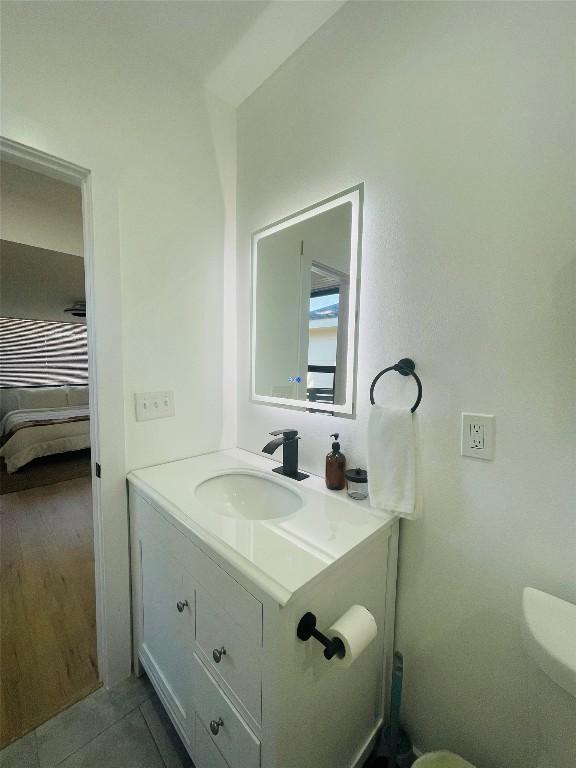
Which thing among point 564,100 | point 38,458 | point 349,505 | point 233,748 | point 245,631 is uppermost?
point 564,100

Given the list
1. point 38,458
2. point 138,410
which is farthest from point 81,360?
point 138,410

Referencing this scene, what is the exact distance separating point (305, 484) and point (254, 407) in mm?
517

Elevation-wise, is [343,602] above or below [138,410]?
below

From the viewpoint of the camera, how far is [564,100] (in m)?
0.71

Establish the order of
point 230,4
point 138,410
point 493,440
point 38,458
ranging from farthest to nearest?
point 38,458 → point 138,410 → point 230,4 → point 493,440

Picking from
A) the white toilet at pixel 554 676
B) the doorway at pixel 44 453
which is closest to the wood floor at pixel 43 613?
the doorway at pixel 44 453

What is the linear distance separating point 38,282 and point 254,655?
186 inches

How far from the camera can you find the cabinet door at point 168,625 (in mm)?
963

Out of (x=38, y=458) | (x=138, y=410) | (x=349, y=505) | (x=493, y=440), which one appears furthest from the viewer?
(x=38, y=458)

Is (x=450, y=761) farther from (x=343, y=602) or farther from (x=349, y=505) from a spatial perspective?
(x=349, y=505)

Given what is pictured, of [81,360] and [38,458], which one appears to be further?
[81,360]

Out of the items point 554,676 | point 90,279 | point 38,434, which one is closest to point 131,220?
point 90,279

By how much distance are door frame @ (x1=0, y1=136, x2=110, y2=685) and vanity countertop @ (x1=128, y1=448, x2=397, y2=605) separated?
0.24 meters

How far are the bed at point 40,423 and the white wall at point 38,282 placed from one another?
119cm
